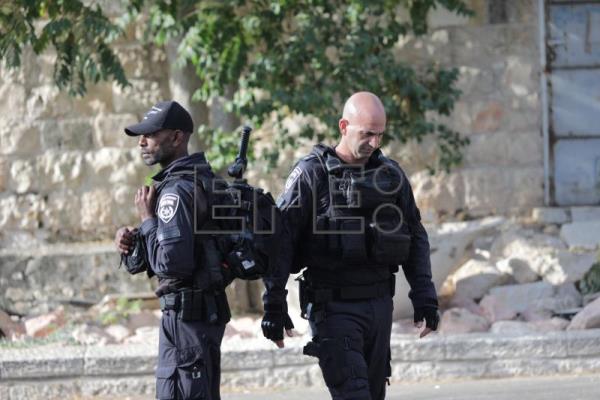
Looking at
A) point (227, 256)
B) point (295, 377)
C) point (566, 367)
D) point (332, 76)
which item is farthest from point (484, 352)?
point (227, 256)

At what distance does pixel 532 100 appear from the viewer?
32.7ft

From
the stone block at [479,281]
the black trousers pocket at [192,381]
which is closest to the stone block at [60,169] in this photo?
the stone block at [479,281]

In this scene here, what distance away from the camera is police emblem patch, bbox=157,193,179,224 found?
198 inches

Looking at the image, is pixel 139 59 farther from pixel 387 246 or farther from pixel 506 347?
pixel 387 246

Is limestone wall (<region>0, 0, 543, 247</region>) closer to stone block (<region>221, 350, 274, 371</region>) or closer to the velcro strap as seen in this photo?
stone block (<region>221, 350, 274, 371</region>)

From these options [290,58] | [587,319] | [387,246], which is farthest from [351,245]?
[290,58]

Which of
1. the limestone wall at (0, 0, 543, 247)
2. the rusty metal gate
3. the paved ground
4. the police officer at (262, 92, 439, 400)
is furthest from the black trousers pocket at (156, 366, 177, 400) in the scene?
the rusty metal gate

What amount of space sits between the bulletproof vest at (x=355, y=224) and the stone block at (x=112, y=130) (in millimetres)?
4791

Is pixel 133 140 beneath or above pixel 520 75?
beneath

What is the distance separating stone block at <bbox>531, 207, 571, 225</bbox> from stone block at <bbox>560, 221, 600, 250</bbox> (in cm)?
12

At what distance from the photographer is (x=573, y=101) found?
10.0m

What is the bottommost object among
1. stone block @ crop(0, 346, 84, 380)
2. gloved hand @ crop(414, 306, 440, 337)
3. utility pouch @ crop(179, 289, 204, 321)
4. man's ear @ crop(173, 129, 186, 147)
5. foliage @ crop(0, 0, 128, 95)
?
stone block @ crop(0, 346, 84, 380)

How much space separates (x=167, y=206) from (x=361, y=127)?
3.09 feet

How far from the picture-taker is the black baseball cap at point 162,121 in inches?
206
